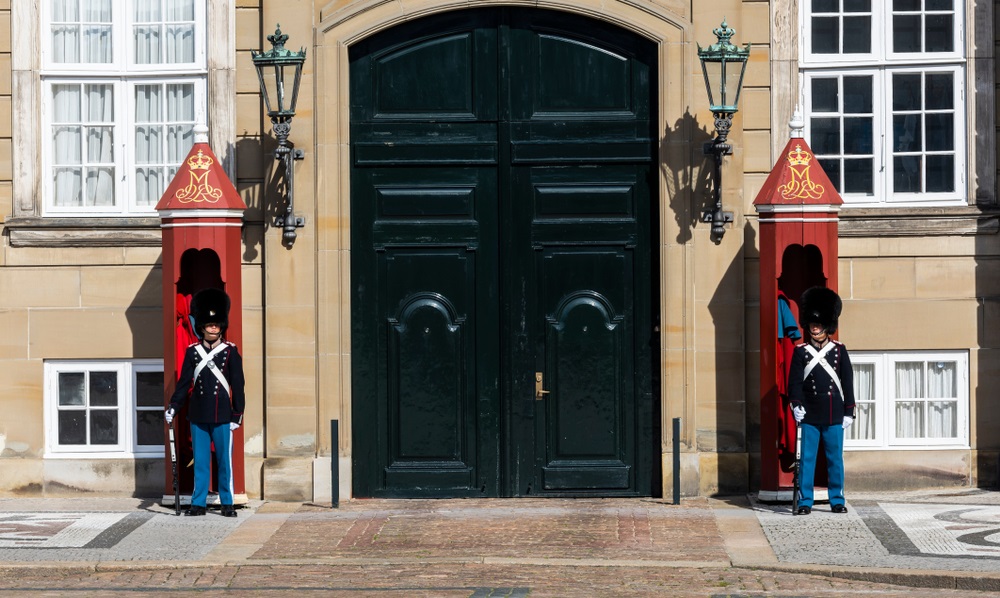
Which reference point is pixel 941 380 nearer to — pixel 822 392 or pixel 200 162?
pixel 822 392

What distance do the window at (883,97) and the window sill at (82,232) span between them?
5.58 m

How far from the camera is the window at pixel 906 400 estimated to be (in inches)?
550

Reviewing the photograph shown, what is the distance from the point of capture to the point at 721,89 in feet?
43.8

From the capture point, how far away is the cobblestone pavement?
1045 cm

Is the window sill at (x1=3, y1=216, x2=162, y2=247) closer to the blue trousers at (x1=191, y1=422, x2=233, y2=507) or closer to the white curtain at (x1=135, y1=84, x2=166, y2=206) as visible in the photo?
the white curtain at (x1=135, y1=84, x2=166, y2=206)

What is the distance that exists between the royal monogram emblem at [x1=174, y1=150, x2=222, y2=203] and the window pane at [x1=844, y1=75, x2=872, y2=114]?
5.22 meters

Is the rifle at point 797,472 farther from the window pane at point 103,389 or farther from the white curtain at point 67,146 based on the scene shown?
the white curtain at point 67,146

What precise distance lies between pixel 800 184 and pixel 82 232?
5.88m

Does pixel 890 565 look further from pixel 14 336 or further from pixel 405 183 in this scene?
pixel 14 336

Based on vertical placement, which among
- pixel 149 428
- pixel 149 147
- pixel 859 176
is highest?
pixel 149 147

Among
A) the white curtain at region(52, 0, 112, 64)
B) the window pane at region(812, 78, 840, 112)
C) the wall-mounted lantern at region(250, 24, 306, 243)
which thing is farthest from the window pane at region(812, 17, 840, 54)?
the white curtain at region(52, 0, 112, 64)

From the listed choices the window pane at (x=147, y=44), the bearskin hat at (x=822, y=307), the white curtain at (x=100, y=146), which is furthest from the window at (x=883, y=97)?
the white curtain at (x=100, y=146)

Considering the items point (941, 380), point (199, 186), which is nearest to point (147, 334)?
point (199, 186)

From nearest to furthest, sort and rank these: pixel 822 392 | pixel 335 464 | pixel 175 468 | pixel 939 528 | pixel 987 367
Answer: pixel 939 528
pixel 822 392
pixel 175 468
pixel 335 464
pixel 987 367
